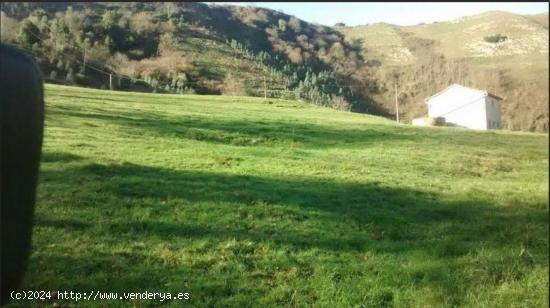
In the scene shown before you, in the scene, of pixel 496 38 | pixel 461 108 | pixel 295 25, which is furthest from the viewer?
pixel 496 38

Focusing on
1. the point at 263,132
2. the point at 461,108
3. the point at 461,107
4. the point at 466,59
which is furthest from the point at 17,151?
the point at 466,59

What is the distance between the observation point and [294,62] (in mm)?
27938

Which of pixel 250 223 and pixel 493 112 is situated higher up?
pixel 493 112

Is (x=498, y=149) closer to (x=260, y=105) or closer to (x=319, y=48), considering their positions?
(x=260, y=105)

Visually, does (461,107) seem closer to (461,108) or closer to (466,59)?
(461,108)

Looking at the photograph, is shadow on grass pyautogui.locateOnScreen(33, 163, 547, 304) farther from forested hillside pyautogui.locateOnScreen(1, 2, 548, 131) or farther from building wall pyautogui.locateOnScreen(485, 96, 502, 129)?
building wall pyautogui.locateOnScreen(485, 96, 502, 129)

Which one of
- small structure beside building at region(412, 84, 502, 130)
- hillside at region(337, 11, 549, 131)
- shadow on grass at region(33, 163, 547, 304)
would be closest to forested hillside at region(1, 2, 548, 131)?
hillside at region(337, 11, 549, 131)

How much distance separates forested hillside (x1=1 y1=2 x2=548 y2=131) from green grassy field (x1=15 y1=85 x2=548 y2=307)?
3.14 metres

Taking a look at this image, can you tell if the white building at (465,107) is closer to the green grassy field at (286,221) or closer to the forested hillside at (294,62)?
the forested hillside at (294,62)

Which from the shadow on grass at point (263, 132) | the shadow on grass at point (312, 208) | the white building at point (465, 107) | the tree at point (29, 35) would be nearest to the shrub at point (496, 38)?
the white building at point (465, 107)

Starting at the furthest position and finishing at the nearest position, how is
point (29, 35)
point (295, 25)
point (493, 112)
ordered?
point (29, 35) < point (295, 25) < point (493, 112)

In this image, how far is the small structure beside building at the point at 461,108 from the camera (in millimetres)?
28469

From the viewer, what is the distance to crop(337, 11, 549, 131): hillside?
20.6m

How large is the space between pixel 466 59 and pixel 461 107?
47.1ft
